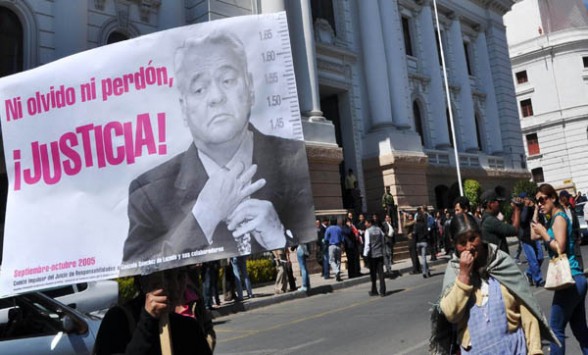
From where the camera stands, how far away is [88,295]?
29.7 feet

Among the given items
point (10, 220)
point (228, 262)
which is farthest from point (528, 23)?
point (10, 220)

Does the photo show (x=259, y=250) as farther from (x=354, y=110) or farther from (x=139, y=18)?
(x=354, y=110)

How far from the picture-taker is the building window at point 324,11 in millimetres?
24422

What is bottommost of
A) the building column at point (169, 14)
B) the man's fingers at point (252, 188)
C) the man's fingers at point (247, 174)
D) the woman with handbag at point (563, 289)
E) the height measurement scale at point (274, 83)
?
the woman with handbag at point (563, 289)

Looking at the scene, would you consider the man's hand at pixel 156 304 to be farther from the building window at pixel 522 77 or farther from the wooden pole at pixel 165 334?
the building window at pixel 522 77

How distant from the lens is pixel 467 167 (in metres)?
30.2

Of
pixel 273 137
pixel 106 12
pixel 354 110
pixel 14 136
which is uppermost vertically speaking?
pixel 106 12

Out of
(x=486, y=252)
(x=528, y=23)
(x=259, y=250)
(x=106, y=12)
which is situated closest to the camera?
(x=259, y=250)

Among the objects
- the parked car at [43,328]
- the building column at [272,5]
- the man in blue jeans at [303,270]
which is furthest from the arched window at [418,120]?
the parked car at [43,328]

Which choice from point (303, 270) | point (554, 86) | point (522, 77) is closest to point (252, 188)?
point (303, 270)

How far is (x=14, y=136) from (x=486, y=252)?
246 centimetres

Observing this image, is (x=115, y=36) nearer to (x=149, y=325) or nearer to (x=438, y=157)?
(x=149, y=325)

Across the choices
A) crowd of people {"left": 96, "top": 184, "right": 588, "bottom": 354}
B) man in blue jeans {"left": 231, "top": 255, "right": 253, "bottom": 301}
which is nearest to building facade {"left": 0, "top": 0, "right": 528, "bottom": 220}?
man in blue jeans {"left": 231, "top": 255, "right": 253, "bottom": 301}

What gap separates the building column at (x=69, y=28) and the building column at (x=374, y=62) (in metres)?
13.1
